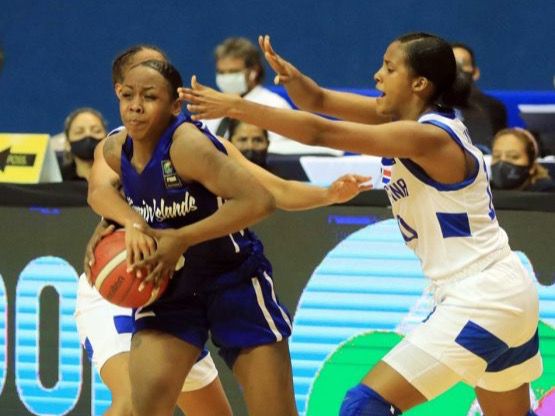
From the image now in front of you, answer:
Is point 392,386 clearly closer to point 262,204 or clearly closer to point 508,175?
point 262,204

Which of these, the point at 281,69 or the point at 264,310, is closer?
the point at 264,310

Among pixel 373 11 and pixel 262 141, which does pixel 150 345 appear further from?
pixel 373 11

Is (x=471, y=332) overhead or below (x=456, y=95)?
below

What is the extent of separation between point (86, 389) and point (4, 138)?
174 cm

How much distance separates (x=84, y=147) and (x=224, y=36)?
Answer: 4535 mm

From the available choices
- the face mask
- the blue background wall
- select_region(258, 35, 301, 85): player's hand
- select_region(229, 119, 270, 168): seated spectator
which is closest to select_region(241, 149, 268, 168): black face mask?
select_region(229, 119, 270, 168): seated spectator

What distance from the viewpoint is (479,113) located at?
28.7 ft

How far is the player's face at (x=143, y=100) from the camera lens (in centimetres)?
459

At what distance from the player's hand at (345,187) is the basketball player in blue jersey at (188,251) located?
46 cm

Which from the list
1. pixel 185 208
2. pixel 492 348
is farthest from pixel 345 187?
pixel 492 348

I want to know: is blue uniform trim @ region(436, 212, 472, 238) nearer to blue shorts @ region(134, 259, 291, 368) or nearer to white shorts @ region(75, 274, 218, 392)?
blue shorts @ region(134, 259, 291, 368)

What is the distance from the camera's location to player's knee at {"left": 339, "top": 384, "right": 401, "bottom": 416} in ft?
15.0

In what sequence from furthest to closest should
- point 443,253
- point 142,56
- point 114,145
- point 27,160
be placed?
1. point 27,160
2. point 142,56
3. point 114,145
4. point 443,253

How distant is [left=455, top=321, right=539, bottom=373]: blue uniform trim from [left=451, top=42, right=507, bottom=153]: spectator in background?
12.0ft
